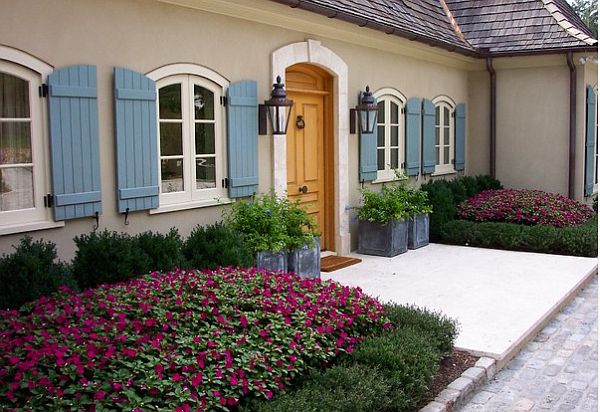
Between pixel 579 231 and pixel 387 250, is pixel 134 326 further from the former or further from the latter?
pixel 579 231

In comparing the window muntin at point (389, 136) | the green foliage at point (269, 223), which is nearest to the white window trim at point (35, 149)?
the green foliage at point (269, 223)

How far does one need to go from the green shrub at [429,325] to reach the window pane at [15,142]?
3.37 m

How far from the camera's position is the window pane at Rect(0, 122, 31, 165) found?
19.5ft

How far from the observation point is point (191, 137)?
25.4 feet

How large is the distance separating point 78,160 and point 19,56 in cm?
104

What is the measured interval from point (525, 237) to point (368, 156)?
2.70 metres

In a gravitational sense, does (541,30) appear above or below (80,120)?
above

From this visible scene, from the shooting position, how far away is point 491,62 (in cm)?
1412

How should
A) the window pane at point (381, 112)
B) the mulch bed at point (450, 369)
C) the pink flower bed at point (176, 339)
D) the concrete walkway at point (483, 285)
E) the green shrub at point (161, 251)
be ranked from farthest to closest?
the window pane at point (381, 112) < the concrete walkway at point (483, 285) < the green shrub at point (161, 251) < the mulch bed at point (450, 369) < the pink flower bed at point (176, 339)

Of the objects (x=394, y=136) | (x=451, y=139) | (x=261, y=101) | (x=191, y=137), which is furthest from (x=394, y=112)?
(x=191, y=137)

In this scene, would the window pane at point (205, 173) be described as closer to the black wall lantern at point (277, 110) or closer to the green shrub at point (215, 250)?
the black wall lantern at point (277, 110)

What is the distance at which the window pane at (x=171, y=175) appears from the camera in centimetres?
748

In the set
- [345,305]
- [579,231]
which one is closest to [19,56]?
[345,305]

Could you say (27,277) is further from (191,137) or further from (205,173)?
(205,173)
